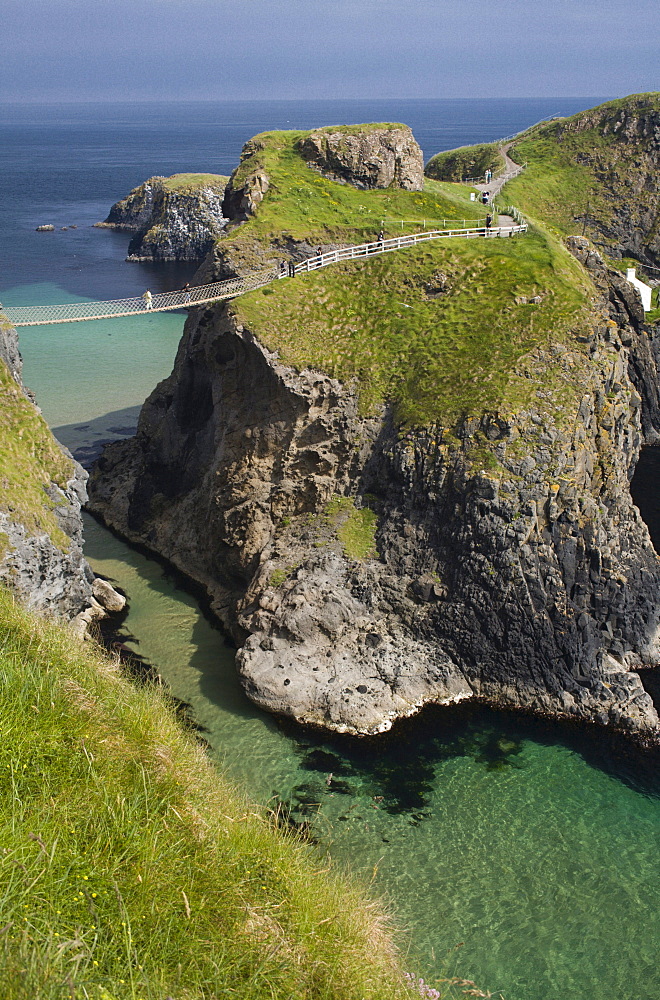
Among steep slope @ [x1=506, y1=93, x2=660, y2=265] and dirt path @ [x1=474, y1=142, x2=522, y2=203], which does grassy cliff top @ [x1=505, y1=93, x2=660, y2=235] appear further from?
dirt path @ [x1=474, y1=142, x2=522, y2=203]

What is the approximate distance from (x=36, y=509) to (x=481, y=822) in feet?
73.5

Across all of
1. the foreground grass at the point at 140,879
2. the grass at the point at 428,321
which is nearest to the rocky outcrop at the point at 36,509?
the grass at the point at 428,321

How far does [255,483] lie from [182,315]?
2691 inches

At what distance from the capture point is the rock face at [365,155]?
62375 mm

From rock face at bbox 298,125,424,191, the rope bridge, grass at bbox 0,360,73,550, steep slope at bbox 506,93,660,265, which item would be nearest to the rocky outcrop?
grass at bbox 0,360,73,550

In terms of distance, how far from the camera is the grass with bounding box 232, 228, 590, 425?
4216cm

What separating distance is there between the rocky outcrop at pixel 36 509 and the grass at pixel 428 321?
1205cm

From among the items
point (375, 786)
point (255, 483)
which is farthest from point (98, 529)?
point (375, 786)

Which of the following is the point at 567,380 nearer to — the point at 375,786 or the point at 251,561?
the point at 251,561

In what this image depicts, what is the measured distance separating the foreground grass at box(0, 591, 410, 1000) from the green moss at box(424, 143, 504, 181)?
296 feet

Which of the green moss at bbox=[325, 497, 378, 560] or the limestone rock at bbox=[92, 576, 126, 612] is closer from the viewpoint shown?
the green moss at bbox=[325, 497, 378, 560]

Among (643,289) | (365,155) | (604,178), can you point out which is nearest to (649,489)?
(643,289)

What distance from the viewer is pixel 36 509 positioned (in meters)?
35.9

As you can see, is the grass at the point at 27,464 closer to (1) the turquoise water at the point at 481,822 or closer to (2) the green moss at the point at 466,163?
(1) the turquoise water at the point at 481,822
